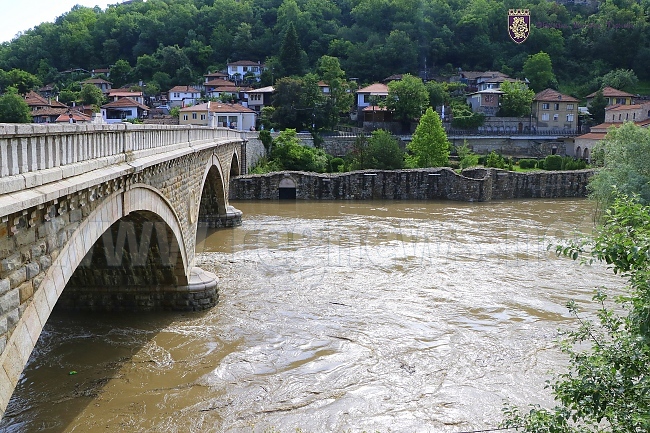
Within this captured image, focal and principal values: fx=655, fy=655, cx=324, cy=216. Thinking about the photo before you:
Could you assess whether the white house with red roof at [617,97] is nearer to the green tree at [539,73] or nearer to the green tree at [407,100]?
the green tree at [539,73]

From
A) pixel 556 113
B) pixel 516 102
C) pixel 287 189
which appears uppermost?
pixel 516 102

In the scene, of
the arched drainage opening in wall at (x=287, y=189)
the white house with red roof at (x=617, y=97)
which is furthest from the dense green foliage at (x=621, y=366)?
the white house with red roof at (x=617, y=97)

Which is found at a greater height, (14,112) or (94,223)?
(14,112)

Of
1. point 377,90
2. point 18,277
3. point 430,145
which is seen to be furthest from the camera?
point 377,90

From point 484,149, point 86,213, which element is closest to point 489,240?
point 86,213

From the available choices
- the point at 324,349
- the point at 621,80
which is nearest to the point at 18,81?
the point at 621,80

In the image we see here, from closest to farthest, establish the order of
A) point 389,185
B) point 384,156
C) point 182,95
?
point 389,185 < point 384,156 < point 182,95

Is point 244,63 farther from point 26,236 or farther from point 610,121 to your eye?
point 26,236

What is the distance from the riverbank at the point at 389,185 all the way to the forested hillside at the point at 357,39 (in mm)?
41722

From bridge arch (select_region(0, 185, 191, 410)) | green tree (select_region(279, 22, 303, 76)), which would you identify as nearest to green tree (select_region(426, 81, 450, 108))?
green tree (select_region(279, 22, 303, 76))

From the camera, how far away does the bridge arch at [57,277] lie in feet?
21.9

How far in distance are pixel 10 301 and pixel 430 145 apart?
45033mm

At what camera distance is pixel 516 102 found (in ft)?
232

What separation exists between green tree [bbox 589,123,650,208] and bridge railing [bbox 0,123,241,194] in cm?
2118
